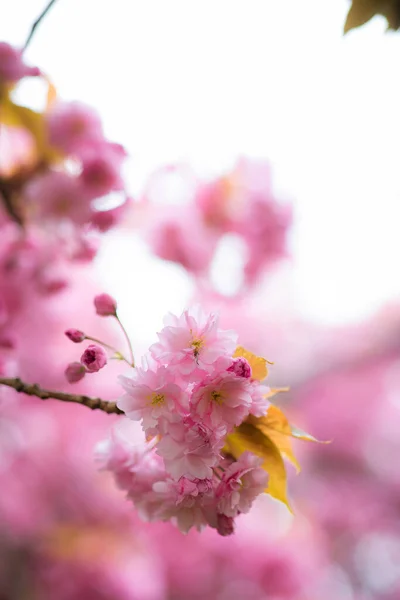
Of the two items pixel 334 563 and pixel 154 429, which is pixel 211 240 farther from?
pixel 334 563

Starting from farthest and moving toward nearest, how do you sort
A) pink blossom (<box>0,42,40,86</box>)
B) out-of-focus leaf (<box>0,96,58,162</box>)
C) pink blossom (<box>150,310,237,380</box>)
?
1. out-of-focus leaf (<box>0,96,58,162</box>)
2. pink blossom (<box>0,42,40,86</box>)
3. pink blossom (<box>150,310,237,380</box>)

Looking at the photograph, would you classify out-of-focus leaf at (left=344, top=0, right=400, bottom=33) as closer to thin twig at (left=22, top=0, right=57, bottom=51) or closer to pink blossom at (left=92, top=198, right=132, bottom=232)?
thin twig at (left=22, top=0, right=57, bottom=51)

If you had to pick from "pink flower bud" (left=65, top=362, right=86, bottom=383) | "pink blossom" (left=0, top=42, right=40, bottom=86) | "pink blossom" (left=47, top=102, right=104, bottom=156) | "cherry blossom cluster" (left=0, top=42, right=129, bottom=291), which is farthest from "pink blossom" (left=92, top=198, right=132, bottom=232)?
"pink flower bud" (left=65, top=362, right=86, bottom=383)

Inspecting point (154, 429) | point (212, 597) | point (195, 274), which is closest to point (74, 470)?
point (212, 597)

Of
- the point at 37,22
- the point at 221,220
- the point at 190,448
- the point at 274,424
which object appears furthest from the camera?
the point at 221,220

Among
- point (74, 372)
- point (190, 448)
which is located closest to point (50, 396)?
point (74, 372)

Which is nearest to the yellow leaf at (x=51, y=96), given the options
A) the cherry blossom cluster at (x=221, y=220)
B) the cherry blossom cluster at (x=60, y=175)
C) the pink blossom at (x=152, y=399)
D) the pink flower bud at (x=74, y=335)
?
the cherry blossom cluster at (x=60, y=175)

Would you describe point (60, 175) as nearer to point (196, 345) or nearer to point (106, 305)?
point (106, 305)
